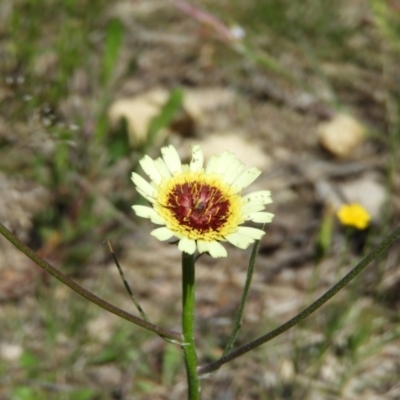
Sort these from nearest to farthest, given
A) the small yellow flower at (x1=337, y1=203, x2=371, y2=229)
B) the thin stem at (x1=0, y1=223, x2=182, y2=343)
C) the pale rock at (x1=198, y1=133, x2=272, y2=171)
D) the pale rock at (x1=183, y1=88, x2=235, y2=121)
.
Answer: the thin stem at (x1=0, y1=223, x2=182, y2=343) < the small yellow flower at (x1=337, y1=203, x2=371, y2=229) < the pale rock at (x1=198, y1=133, x2=272, y2=171) < the pale rock at (x1=183, y1=88, x2=235, y2=121)

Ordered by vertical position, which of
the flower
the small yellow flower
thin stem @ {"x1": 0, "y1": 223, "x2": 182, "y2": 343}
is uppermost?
the small yellow flower

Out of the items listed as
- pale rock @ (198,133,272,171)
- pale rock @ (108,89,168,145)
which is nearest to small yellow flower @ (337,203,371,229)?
pale rock @ (198,133,272,171)

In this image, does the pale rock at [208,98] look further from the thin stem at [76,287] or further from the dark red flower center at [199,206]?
the thin stem at [76,287]

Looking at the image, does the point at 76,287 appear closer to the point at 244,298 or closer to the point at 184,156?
the point at 244,298

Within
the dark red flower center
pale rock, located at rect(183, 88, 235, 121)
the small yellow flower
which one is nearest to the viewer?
the dark red flower center

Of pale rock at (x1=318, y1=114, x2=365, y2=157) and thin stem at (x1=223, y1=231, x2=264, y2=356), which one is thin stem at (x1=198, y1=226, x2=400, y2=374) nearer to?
thin stem at (x1=223, y1=231, x2=264, y2=356)

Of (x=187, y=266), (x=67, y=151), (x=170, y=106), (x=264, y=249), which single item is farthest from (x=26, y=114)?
(x=187, y=266)

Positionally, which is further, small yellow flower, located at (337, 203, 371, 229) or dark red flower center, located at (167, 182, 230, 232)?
small yellow flower, located at (337, 203, 371, 229)
